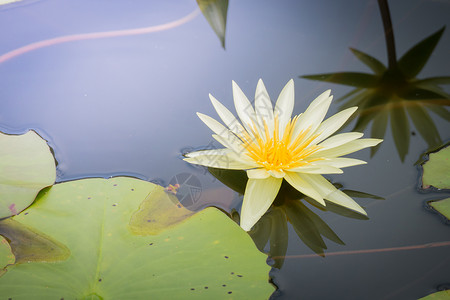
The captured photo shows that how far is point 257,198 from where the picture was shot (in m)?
1.24

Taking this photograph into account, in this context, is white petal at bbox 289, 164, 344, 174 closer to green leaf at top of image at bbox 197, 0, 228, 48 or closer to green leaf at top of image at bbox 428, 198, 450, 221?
green leaf at top of image at bbox 428, 198, 450, 221

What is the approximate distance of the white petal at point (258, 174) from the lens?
121cm

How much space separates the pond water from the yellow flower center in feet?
0.58

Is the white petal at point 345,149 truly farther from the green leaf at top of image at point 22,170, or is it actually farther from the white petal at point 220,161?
the green leaf at top of image at point 22,170

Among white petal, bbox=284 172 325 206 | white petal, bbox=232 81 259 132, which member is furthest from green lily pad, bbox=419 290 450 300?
white petal, bbox=232 81 259 132

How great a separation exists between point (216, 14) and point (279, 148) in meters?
1.09

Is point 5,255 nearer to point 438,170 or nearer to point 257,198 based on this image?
point 257,198

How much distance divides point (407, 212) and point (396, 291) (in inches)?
12.1

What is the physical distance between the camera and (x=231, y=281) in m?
1.06

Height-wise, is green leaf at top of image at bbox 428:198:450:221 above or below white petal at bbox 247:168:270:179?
below

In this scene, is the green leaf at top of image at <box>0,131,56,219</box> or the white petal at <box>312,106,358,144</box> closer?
the green leaf at top of image at <box>0,131,56,219</box>

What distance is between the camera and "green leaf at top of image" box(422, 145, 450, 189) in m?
1.37

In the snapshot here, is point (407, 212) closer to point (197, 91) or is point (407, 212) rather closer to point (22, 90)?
point (197, 91)

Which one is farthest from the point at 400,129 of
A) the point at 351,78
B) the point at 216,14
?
the point at 216,14
